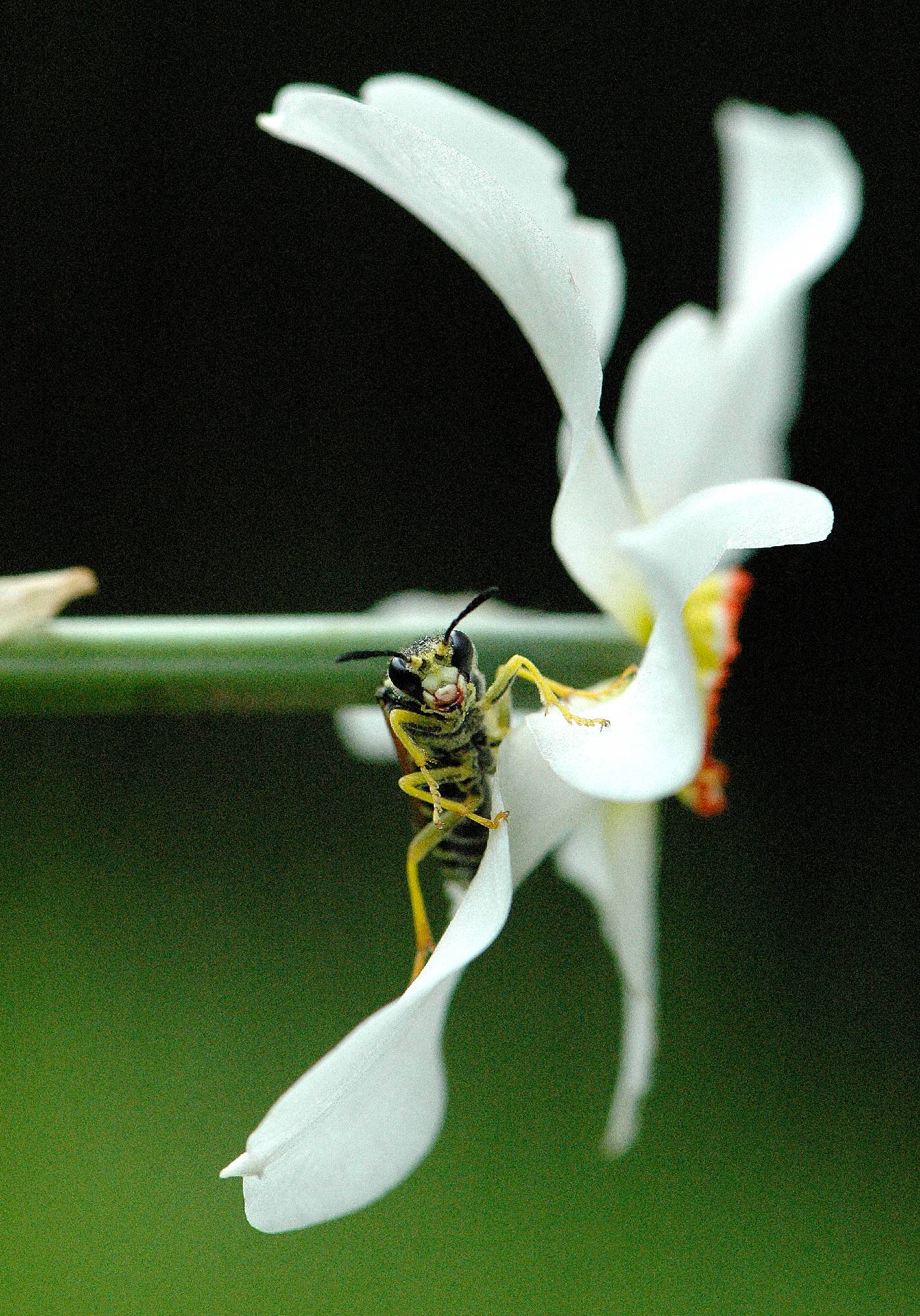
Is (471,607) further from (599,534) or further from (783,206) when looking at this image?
(783,206)

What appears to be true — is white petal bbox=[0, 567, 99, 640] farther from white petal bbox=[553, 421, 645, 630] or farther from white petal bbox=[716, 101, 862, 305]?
white petal bbox=[716, 101, 862, 305]

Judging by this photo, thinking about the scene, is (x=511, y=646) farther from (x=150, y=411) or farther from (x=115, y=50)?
(x=115, y=50)

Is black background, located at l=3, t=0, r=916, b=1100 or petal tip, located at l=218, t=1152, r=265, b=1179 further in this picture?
black background, located at l=3, t=0, r=916, b=1100

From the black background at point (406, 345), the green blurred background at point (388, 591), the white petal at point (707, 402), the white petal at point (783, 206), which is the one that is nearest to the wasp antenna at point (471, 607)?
the white petal at point (707, 402)

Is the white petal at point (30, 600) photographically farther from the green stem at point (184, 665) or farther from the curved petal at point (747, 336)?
the curved petal at point (747, 336)

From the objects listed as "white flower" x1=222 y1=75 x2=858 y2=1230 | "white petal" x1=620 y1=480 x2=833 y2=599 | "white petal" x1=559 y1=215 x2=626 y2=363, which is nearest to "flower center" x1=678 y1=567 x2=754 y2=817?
"white flower" x1=222 y1=75 x2=858 y2=1230

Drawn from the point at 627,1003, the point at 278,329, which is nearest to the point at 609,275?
the point at 627,1003
